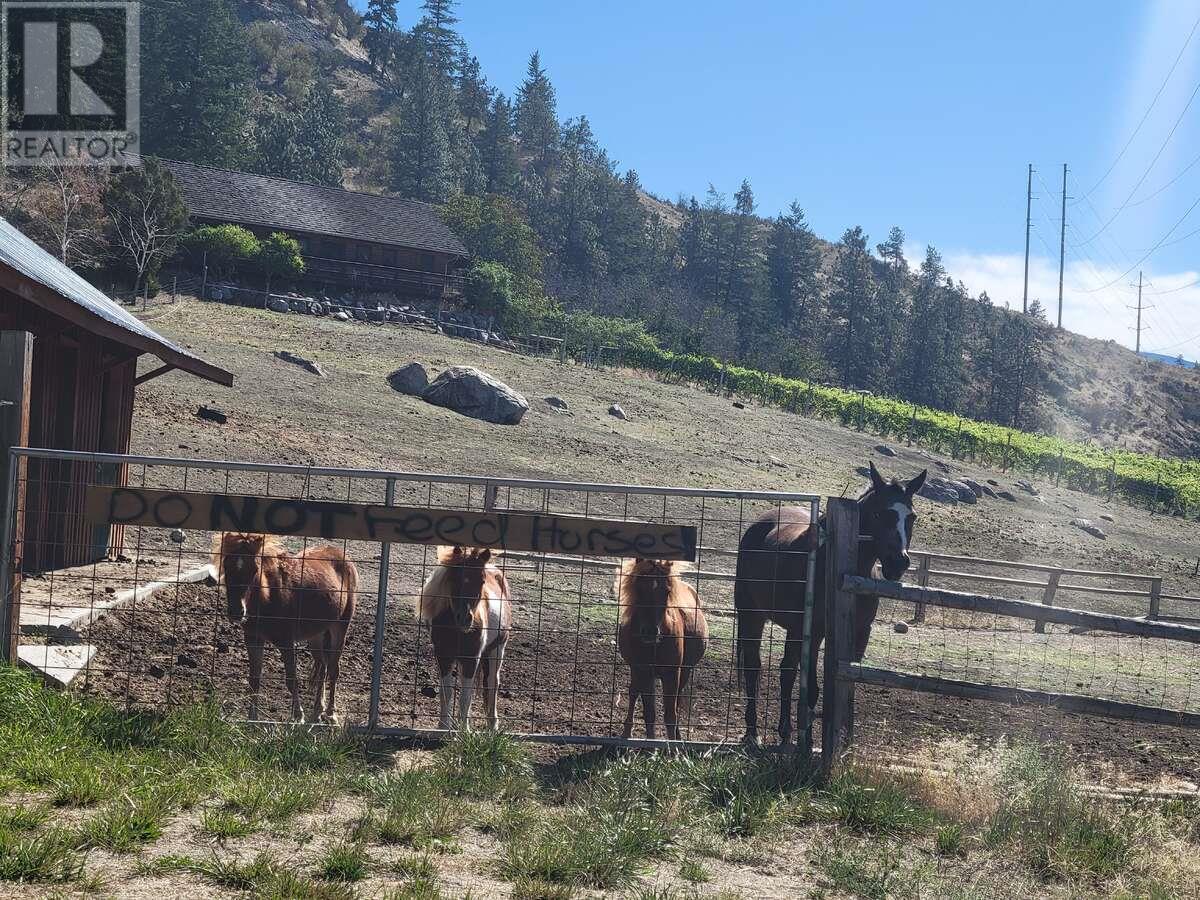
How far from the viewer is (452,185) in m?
92.1

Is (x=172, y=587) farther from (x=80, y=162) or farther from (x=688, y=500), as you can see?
(x=80, y=162)

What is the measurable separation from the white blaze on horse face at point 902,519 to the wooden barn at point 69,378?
8.36 m

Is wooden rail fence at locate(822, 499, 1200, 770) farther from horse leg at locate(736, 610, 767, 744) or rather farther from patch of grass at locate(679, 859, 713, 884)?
patch of grass at locate(679, 859, 713, 884)

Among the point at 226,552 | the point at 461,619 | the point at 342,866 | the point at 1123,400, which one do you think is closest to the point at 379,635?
the point at 461,619

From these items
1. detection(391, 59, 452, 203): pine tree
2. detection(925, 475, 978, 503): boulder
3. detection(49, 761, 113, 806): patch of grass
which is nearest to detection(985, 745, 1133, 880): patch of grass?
detection(49, 761, 113, 806): patch of grass

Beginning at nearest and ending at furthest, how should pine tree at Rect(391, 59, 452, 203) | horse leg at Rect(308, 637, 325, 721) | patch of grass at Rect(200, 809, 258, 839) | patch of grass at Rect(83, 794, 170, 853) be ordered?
patch of grass at Rect(83, 794, 170, 853) → patch of grass at Rect(200, 809, 258, 839) → horse leg at Rect(308, 637, 325, 721) → pine tree at Rect(391, 59, 452, 203)

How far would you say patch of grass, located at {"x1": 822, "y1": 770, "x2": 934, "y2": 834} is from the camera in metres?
5.67

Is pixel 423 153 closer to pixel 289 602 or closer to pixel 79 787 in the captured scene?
pixel 289 602

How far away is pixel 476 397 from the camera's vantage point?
30812 millimetres

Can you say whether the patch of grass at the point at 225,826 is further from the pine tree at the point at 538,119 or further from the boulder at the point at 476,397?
the pine tree at the point at 538,119

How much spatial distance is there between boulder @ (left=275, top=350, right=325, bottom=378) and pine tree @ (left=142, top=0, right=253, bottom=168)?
139ft

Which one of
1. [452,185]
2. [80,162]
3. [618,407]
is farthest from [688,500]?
[452,185]

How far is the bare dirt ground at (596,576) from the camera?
852cm

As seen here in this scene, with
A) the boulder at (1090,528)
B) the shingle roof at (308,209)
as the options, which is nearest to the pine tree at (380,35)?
the shingle roof at (308,209)
